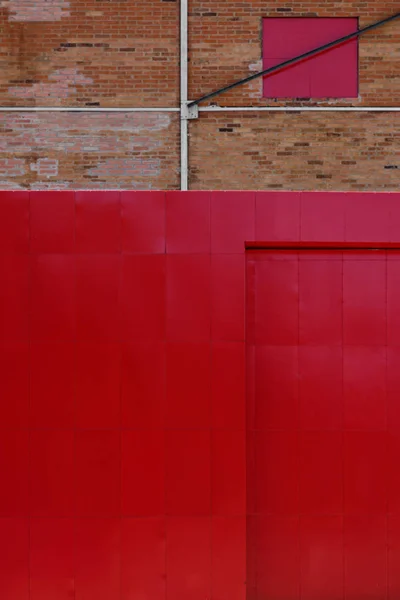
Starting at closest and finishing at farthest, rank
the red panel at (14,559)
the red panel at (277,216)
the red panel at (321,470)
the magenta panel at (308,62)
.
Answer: the red panel at (14,559) → the red panel at (277,216) → the red panel at (321,470) → the magenta panel at (308,62)

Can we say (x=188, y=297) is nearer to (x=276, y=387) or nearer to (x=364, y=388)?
(x=276, y=387)

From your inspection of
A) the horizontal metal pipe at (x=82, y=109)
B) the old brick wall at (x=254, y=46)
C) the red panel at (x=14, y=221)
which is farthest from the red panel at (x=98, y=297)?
the old brick wall at (x=254, y=46)

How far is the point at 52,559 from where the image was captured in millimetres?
3932

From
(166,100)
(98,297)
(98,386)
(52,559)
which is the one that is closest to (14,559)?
(52,559)

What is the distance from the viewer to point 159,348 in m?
3.97

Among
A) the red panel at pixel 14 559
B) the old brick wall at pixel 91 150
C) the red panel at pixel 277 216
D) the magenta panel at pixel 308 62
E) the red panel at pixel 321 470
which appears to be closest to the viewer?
the red panel at pixel 14 559

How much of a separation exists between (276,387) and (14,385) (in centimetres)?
233

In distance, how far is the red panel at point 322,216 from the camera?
4059 millimetres

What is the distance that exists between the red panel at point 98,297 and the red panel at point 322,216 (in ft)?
5.62

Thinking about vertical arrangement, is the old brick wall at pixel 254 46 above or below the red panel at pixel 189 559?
above

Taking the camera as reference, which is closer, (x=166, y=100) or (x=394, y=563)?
(x=394, y=563)

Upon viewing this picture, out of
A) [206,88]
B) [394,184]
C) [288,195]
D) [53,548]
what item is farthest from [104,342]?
[394,184]

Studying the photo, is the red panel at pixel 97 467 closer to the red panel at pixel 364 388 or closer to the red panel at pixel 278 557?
the red panel at pixel 278 557

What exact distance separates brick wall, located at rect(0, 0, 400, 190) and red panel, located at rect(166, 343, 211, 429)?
11.6 ft
